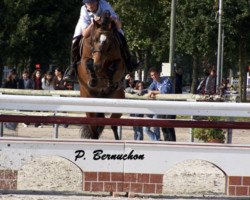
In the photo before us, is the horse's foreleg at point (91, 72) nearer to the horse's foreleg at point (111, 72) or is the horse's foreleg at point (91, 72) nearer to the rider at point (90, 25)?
the horse's foreleg at point (111, 72)

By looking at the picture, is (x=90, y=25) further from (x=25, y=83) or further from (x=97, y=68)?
(x=25, y=83)

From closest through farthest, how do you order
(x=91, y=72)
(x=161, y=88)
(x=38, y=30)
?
(x=91, y=72) → (x=161, y=88) → (x=38, y=30)

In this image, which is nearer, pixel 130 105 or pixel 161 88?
pixel 130 105

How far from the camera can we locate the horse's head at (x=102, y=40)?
1048 cm

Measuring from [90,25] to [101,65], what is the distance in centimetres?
59

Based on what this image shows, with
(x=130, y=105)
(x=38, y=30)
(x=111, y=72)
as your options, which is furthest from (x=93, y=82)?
(x=38, y=30)

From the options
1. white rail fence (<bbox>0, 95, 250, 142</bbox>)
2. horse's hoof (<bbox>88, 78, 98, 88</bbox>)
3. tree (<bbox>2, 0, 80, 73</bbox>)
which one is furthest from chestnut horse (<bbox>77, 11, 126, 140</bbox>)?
tree (<bbox>2, 0, 80, 73</bbox>)

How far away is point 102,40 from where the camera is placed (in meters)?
10.4

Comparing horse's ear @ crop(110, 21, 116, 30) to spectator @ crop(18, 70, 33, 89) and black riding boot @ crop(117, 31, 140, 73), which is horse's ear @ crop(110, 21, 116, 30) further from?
spectator @ crop(18, 70, 33, 89)

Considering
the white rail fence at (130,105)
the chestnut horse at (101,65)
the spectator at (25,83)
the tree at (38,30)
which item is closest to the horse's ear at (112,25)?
the chestnut horse at (101,65)

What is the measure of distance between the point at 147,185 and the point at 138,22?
145 feet

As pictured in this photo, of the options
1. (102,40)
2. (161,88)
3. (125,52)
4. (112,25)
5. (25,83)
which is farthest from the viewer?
(25,83)

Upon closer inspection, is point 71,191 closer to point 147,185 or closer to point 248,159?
point 147,185

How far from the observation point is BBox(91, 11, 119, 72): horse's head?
10.5m
